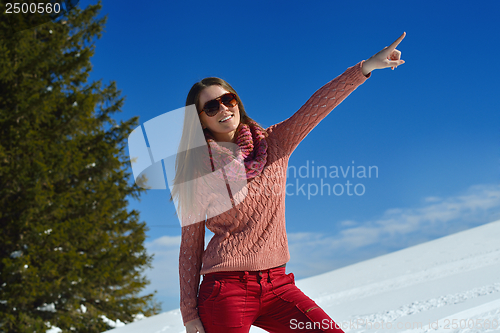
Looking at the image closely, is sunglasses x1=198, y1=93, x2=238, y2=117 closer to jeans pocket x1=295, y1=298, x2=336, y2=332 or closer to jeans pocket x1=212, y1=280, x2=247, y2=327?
jeans pocket x1=212, y1=280, x2=247, y2=327

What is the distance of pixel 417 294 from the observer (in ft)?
16.4

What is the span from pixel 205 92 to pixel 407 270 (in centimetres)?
657

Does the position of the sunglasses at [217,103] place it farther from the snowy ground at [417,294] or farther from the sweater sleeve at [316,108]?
the snowy ground at [417,294]

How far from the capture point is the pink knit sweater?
1.76 metres

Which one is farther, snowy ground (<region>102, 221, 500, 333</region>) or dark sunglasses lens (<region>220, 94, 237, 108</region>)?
snowy ground (<region>102, 221, 500, 333</region>)

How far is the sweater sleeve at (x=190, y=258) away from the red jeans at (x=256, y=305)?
0.11m

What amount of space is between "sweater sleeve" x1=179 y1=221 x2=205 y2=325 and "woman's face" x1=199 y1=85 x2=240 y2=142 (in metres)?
0.51

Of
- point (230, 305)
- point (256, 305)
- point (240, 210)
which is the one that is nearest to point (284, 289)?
point (256, 305)

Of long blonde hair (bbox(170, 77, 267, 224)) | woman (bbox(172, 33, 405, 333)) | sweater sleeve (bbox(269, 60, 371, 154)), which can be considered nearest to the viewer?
woman (bbox(172, 33, 405, 333))

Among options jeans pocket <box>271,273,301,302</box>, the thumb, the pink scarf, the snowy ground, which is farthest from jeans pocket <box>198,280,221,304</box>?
the snowy ground

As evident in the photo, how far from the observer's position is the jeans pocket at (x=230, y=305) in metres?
1.64

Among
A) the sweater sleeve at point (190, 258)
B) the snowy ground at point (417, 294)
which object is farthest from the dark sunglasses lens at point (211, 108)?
the snowy ground at point (417, 294)

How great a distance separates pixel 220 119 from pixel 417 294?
4.29 m

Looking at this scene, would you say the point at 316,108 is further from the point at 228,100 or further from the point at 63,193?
the point at 63,193
